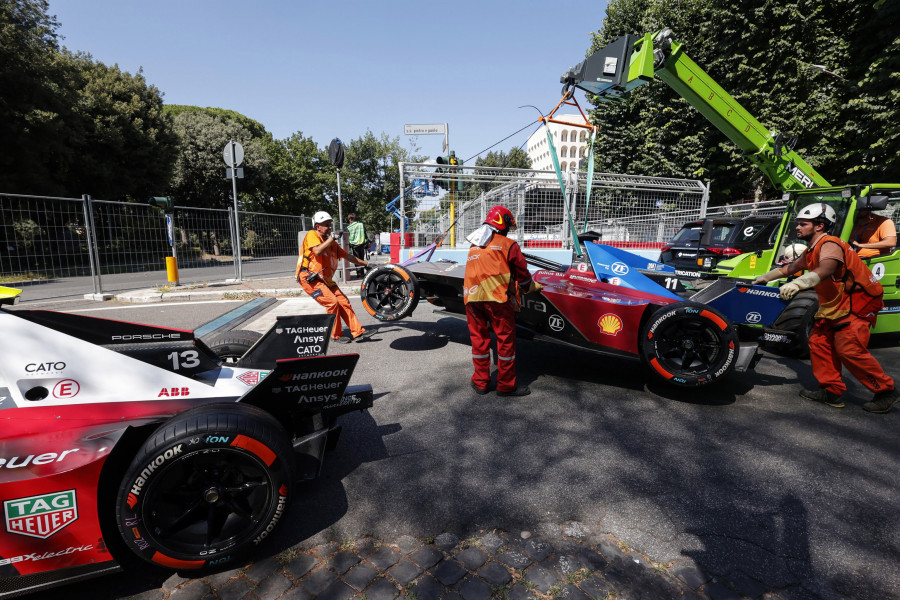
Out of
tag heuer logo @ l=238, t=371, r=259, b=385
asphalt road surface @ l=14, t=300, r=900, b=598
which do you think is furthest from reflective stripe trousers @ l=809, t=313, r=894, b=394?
tag heuer logo @ l=238, t=371, r=259, b=385

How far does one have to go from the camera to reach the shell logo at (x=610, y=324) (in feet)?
12.3

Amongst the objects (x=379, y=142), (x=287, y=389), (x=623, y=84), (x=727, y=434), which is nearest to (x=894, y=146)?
(x=623, y=84)

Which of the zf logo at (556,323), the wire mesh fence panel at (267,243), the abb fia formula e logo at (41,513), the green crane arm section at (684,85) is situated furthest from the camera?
the wire mesh fence panel at (267,243)

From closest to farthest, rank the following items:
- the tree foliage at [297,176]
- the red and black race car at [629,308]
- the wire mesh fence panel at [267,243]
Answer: the red and black race car at [629,308]
the wire mesh fence panel at [267,243]
the tree foliage at [297,176]

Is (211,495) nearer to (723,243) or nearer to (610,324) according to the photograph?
(610,324)

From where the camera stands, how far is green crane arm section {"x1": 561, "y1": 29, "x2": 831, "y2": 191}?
19.5 feet

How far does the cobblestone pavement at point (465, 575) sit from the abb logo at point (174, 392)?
794 mm

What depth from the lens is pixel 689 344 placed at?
12.1 ft

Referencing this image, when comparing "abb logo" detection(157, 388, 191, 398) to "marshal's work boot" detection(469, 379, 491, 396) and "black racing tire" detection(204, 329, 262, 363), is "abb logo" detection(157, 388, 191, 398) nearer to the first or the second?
"black racing tire" detection(204, 329, 262, 363)

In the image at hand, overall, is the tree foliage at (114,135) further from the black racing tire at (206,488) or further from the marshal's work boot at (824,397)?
the marshal's work boot at (824,397)

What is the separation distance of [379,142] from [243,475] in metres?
41.4

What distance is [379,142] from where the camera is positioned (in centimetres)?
3981

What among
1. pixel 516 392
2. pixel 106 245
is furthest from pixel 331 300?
pixel 106 245

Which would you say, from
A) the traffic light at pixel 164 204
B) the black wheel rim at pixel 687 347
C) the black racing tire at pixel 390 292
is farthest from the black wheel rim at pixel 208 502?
the traffic light at pixel 164 204
